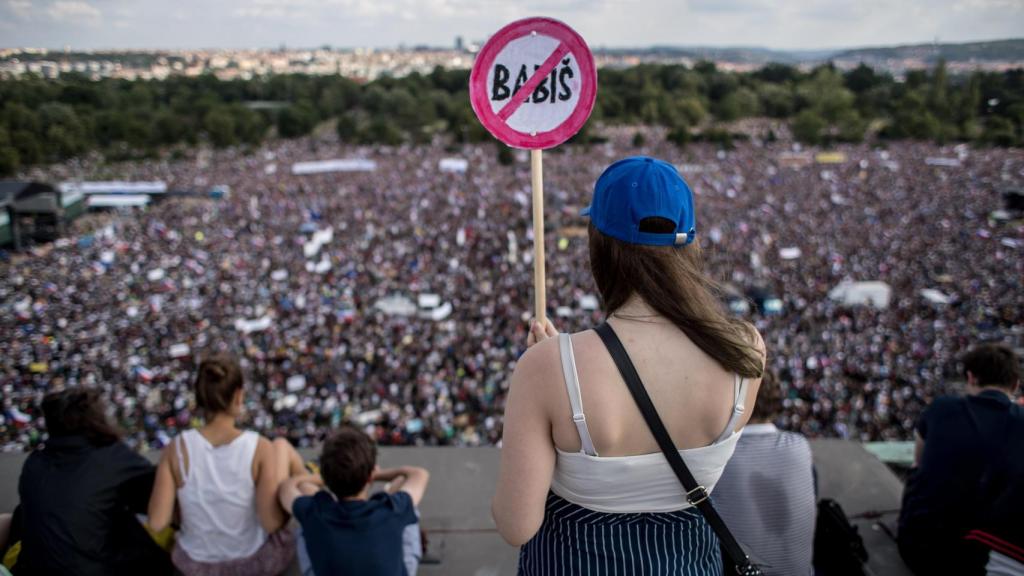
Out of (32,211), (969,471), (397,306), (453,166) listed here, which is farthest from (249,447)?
(453,166)

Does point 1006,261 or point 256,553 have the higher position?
point 256,553

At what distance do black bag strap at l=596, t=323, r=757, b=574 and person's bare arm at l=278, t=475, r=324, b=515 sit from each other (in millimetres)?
1272

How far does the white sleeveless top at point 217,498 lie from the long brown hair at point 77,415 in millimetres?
236

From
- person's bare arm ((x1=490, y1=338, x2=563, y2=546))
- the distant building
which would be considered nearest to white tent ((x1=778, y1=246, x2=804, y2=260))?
person's bare arm ((x1=490, y1=338, x2=563, y2=546))

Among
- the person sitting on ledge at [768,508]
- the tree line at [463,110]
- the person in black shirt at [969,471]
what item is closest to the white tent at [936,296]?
the tree line at [463,110]

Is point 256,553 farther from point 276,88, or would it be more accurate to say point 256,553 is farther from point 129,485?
point 276,88

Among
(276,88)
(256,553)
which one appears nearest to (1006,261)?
(256,553)

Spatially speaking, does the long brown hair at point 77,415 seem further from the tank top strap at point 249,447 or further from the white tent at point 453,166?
the white tent at point 453,166

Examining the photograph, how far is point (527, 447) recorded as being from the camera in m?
0.85

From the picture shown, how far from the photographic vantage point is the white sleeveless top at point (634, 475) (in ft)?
2.86

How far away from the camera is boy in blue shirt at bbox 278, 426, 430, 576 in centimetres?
153

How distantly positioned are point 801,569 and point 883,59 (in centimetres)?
2026

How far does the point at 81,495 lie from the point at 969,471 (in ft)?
8.86

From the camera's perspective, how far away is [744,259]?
1466cm
